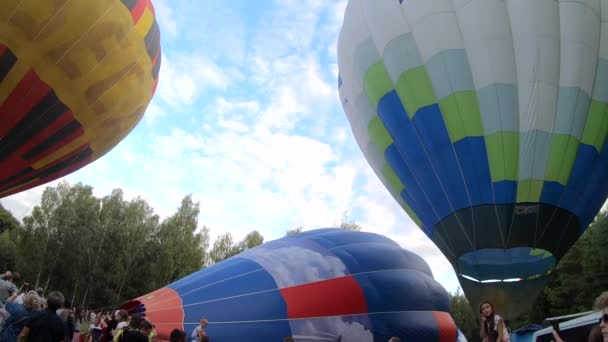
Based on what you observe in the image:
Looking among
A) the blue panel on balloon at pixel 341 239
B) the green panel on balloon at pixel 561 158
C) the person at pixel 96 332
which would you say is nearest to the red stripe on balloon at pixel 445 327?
the blue panel on balloon at pixel 341 239

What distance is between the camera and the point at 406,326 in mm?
7113

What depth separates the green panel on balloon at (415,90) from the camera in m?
8.28

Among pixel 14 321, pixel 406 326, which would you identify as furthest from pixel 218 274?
pixel 14 321

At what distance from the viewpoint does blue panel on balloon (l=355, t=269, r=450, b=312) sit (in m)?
7.04

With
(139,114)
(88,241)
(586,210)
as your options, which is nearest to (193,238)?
(88,241)

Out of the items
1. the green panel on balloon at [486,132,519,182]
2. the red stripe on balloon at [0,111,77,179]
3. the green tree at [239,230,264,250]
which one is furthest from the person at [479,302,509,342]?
the green tree at [239,230,264,250]

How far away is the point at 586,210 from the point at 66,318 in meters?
7.94

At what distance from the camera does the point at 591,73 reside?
25.9ft

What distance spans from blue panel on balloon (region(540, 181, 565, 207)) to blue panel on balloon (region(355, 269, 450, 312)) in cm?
225

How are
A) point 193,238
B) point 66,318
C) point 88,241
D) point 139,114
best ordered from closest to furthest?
point 66,318 → point 139,114 → point 88,241 → point 193,238

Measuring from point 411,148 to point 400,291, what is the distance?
2.61m

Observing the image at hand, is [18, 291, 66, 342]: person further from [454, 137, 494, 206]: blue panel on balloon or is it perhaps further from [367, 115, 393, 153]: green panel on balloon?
[367, 115, 393, 153]: green panel on balloon

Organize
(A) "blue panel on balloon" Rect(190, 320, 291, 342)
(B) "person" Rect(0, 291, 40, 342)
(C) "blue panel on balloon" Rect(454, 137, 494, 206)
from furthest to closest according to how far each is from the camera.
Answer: (C) "blue panel on balloon" Rect(454, 137, 494, 206) → (A) "blue panel on balloon" Rect(190, 320, 291, 342) → (B) "person" Rect(0, 291, 40, 342)

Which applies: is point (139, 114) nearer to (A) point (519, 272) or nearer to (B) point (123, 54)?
(B) point (123, 54)
